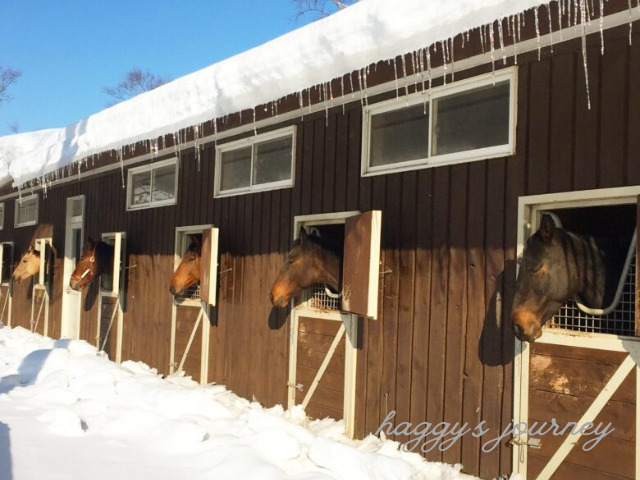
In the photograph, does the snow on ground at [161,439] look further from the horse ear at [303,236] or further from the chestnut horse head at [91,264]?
the chestnut horse head at [91,264]

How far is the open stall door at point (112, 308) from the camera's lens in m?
8.45

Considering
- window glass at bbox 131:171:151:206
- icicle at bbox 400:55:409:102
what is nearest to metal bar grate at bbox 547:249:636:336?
icicle at bbox 400:55:409:102

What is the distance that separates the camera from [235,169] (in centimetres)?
663

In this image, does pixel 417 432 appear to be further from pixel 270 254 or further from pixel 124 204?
pixel 124 204

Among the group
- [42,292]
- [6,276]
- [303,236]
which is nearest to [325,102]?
[303,236]

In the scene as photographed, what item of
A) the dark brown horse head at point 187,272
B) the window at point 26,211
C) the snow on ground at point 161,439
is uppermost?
the window at point 26,211

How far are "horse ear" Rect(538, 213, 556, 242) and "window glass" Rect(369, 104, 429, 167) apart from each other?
1.33 meters

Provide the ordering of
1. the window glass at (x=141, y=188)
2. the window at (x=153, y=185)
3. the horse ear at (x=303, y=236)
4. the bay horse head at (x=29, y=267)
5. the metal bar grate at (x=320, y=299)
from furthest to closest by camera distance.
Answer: the bay horse head at (x=29, y=267)
the window glass at (x=141, y=188)
the window at (x=153, y=185)
the metal bar grate at (x=320, y=299)
the horse ear at (x=303, y=236)

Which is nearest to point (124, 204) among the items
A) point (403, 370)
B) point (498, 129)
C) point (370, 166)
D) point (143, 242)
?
point (143, 242)

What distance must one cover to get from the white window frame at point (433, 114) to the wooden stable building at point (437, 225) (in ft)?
0.05

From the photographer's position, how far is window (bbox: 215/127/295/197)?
5867 mm

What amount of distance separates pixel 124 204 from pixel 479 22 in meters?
6.64

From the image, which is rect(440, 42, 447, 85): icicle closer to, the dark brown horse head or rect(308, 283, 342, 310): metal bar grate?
rect(308, 283, 342, 310): metal bar grate

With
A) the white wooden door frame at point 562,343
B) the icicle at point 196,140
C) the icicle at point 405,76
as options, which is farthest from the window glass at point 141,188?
the white wooden door frame at point 562,343
